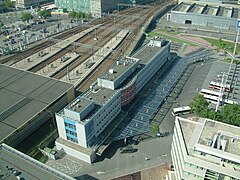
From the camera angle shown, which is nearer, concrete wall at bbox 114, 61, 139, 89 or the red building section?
concrete wall at bbox 114, 61, 139, 89

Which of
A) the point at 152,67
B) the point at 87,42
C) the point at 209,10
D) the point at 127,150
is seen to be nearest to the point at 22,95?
the point at 127,150

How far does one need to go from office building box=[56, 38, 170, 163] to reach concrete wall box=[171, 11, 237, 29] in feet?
217

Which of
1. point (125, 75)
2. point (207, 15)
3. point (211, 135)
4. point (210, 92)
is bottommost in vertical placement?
point (210, 92)

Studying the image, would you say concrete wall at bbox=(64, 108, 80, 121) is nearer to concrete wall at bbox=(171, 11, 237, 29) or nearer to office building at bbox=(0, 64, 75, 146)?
office building at bbox=(0, 64, 75, 146)

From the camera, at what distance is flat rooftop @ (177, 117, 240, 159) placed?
115ft

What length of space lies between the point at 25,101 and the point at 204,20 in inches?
3923

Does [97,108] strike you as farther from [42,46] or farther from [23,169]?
[42,46]

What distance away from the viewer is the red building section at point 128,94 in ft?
202

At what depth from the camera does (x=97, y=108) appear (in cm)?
5319

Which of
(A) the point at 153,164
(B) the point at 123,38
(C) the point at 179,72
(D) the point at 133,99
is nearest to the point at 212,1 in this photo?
(B) the point at 123,38

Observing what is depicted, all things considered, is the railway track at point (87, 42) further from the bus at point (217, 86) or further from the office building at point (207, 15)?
the bus at point (217, 86)

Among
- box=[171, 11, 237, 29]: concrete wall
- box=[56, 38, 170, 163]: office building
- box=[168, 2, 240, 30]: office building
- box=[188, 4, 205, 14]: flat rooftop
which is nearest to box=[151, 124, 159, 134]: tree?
box=[56, 38, 170, 163]: office building

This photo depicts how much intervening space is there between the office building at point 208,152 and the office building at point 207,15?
95.6 metres

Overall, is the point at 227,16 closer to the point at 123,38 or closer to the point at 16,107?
the point at 123,38
